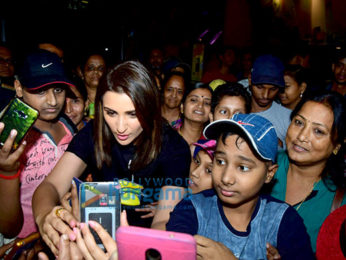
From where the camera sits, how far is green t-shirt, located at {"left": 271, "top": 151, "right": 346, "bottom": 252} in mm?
1696

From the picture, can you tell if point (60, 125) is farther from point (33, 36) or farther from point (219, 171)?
point (33, 36)

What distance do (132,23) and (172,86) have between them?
5.91 metres

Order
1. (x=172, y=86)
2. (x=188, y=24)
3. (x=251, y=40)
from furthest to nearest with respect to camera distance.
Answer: (x=251, y=40)
(x=188, y=24)
(x=172, y=86)

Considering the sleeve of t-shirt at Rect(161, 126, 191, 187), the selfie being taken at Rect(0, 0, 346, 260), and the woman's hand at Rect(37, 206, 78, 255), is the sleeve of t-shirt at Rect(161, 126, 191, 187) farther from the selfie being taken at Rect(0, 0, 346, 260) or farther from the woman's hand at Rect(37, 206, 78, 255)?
the woman's hand at Rect(37, 206, 78, 255)

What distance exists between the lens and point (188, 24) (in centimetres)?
947

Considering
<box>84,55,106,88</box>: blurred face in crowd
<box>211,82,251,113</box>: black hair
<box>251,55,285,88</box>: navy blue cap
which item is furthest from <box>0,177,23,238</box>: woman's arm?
<box>251,55,285,88</box>: navy blue cap

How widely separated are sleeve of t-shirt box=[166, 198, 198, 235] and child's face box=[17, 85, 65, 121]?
3.99 feet

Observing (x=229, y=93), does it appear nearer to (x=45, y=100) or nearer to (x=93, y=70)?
(x=45, y=100)

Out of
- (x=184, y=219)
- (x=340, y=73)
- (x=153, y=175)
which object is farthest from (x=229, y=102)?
(x=340, y=73)

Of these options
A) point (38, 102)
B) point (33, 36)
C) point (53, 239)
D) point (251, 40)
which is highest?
point (251, 40)

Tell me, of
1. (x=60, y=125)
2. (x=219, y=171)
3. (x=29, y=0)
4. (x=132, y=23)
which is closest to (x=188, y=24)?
(x=132, y=23)

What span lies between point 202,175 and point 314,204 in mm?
790

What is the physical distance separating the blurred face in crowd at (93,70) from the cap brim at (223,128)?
2.53 metres

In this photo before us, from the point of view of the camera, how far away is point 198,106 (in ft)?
9.55
